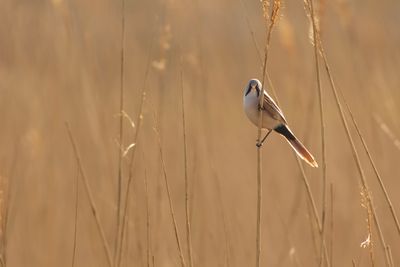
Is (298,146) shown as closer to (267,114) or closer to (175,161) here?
(267,114)

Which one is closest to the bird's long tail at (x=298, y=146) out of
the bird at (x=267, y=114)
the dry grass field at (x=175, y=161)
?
the bird at (x=267, y=114)

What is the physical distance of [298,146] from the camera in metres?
2.78

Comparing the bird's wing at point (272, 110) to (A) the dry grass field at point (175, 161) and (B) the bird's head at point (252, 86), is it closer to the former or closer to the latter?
(B) the bird's head at point (252, 86)

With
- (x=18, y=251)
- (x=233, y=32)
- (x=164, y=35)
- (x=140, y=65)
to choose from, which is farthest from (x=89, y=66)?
(x=233, y=32)

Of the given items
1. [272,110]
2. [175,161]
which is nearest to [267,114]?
[272,110]

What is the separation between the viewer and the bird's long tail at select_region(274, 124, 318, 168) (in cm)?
266

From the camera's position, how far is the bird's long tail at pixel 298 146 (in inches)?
105

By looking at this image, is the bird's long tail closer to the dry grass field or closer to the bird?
the bird

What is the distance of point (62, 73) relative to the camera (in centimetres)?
420

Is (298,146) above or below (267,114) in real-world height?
below

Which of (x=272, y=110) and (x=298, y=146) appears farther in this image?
(x=272, y=110)

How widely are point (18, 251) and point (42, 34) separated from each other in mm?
1118

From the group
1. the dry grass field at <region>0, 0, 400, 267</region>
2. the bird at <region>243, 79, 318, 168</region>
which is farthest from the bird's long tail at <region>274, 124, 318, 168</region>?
the dry grass field at <region>0, 0, 400, 267</region>

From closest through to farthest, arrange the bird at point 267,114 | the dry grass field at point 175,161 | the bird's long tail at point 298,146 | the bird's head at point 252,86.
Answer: the bird's long tail at point 298,146, the bird at point 267,114, the bird's head at point 252,86, the dry grass field at point 175,161
